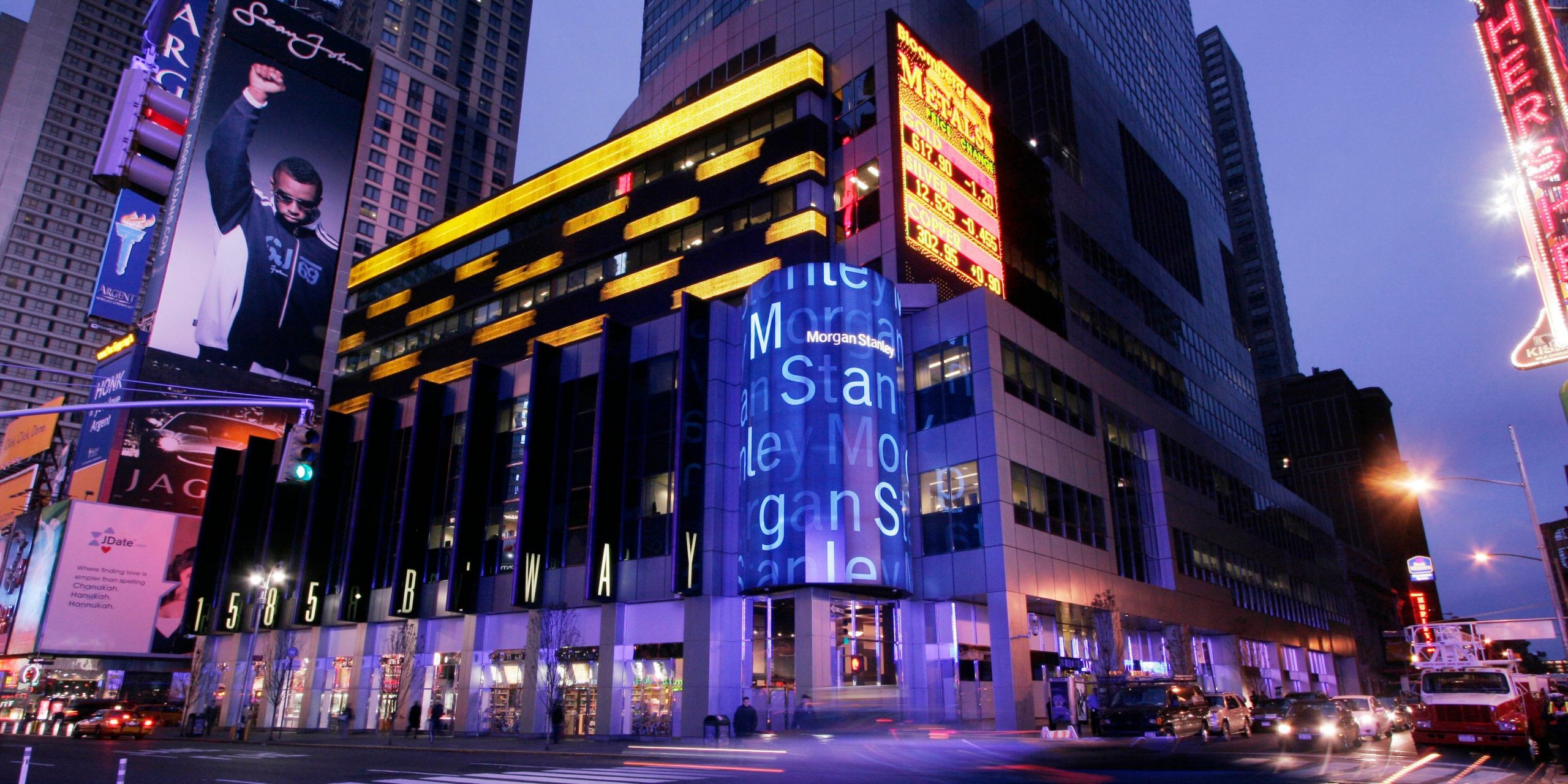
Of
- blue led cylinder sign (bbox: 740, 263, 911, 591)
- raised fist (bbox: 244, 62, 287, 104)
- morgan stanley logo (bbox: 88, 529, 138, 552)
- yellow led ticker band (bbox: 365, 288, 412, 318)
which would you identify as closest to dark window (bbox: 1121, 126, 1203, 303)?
blue led cylinder sign (bbox: 740, 263, 911, 591)

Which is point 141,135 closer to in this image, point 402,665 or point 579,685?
point 402,665

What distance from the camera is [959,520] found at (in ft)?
127

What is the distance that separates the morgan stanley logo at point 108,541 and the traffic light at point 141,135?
86.3ft

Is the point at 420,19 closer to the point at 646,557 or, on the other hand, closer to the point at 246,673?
the point at 246,673

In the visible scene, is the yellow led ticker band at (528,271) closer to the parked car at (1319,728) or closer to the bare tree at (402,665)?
the bare tree at (402,665)

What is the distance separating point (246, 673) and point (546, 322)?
3021cm

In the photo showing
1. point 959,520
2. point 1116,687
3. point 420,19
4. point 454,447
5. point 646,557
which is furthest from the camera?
point 420,19

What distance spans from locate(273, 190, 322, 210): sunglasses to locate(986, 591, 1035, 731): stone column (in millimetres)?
66632

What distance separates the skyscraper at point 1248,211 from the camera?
180 m

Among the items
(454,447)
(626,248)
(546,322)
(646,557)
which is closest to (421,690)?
(454,447)

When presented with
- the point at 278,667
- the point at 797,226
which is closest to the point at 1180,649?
the point at 797,226

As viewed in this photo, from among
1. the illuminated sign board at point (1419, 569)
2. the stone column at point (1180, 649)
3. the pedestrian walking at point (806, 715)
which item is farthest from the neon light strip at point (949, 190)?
the illuminated sign board at point (1419, 569)

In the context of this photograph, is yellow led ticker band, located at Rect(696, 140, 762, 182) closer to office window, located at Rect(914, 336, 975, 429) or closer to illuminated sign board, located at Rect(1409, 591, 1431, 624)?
office window, located at Rect(914, 336, 975, 429)

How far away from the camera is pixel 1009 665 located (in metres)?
35.7
